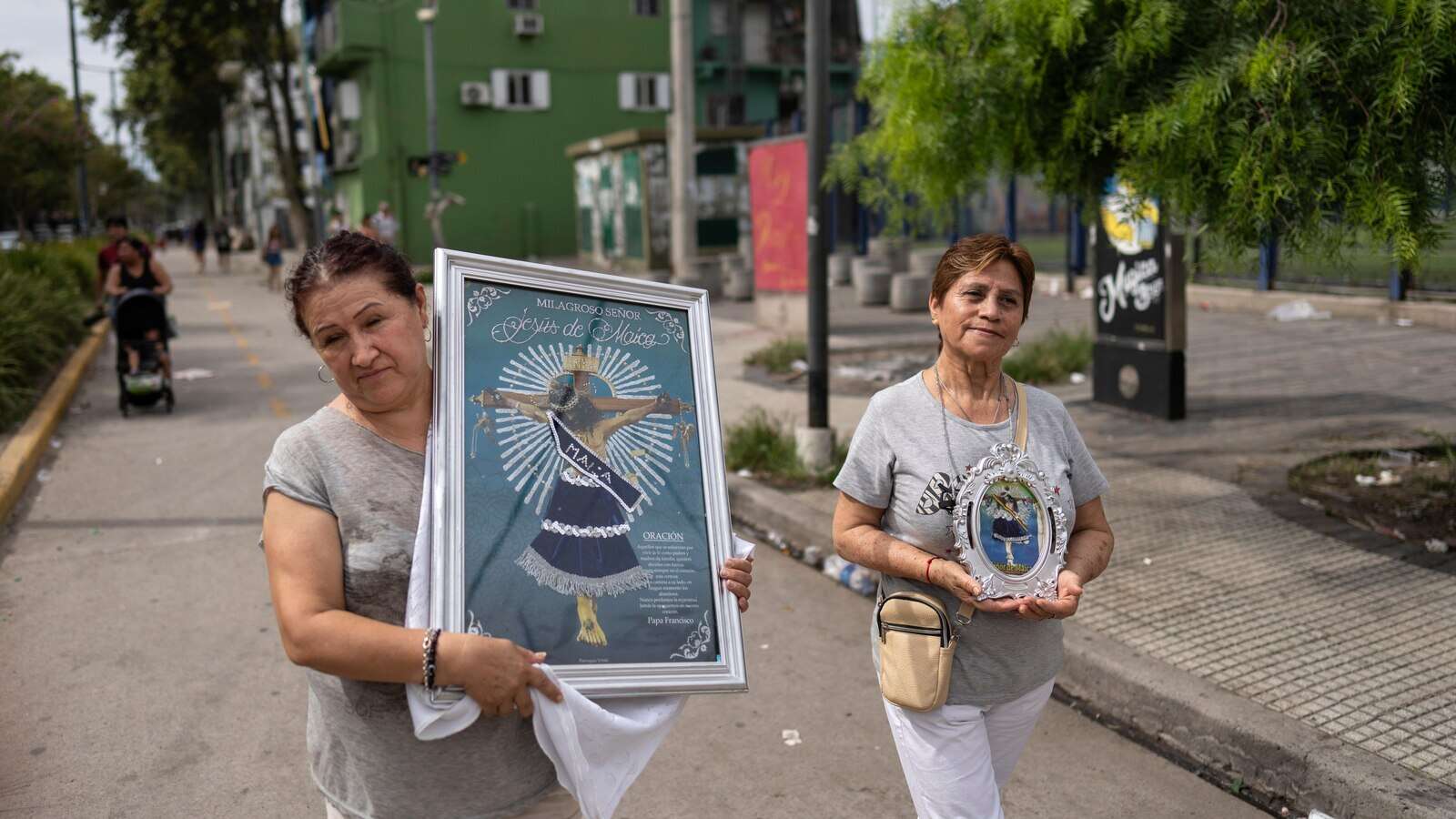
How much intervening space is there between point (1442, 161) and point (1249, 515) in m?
2.44

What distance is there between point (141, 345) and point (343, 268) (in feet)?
36.0

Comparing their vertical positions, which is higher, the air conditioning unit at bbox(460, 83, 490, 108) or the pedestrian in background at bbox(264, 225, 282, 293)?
the air conditioning unit at bbox(460, 83, 490, 108)

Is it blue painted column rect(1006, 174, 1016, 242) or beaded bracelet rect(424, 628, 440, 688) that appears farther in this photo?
blue painted column rect(1006, 174, 1016, 242)

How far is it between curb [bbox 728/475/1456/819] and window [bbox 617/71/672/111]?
36.9 meters

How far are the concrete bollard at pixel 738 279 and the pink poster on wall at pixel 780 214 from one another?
619 centimetres

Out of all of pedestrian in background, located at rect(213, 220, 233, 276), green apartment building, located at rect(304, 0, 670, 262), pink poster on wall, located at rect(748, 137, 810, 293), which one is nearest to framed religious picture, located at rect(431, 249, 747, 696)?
pink poster on wall, located at rect(748, 137, 810, 293)

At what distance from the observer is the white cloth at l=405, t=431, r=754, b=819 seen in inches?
81.7

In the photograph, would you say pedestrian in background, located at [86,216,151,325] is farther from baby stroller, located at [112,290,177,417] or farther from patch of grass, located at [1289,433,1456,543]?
patch of grass, located at [1289,433,1456,543]

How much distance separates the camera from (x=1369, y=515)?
672 centimetres

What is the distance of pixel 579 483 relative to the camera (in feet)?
7.54

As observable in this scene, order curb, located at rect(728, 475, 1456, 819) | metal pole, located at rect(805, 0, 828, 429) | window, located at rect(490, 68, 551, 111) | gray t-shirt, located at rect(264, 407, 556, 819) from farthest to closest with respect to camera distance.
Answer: window, located at rect(490, 68, 551, 111) < metal pole, located at rect(805, 0, 828, 429) < curb, located at rect(728, 475, 1456, 819) < gray t-shirt, located at rect(264, 407, 556, 819)

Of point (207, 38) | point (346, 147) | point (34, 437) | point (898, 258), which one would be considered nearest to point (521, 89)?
point (346, 147)

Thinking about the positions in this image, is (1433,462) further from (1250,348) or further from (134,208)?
(134,208)

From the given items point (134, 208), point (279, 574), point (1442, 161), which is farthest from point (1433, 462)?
point (134, 208)
